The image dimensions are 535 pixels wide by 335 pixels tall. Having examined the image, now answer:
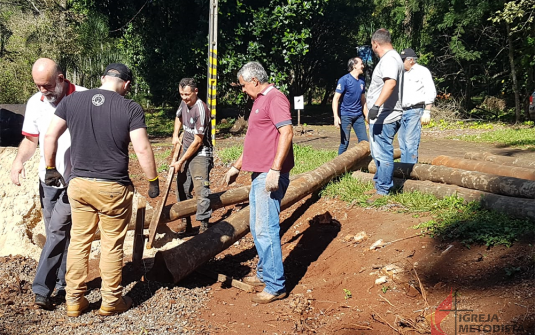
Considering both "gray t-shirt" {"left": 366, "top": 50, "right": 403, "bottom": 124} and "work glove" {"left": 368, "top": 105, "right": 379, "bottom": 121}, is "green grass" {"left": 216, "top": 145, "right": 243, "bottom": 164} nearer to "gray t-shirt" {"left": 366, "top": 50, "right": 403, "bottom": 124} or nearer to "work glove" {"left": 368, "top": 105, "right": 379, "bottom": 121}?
"gray t-shirt" {"left": 366, "top": 50, "right": 403, "bottom": 124}

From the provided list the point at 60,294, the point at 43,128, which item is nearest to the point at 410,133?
the point at 43,128

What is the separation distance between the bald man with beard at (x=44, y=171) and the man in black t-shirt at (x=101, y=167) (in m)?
0.25

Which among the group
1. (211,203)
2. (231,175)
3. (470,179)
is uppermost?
(231,175)

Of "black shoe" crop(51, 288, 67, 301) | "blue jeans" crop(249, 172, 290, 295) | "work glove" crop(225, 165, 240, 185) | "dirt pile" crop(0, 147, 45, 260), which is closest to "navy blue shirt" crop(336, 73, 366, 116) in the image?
"work glove" crop(225, 165, 240, 185)

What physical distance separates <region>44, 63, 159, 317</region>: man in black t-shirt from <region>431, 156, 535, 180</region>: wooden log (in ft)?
17.5

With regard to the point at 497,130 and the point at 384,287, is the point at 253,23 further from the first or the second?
the point at 384,287

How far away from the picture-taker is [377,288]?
4258mm

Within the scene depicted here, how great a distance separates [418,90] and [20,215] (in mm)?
5922

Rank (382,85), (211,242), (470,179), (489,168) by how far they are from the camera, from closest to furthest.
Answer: (211,242), (382,85), (470,179), (489,168)

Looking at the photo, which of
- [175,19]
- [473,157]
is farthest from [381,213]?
Result: [175,19]

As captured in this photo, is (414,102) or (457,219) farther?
(414,102)

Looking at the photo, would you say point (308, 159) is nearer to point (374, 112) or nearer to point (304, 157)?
point (304, 157)

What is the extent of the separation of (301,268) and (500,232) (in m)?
2.15

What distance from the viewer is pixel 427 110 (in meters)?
7.45
